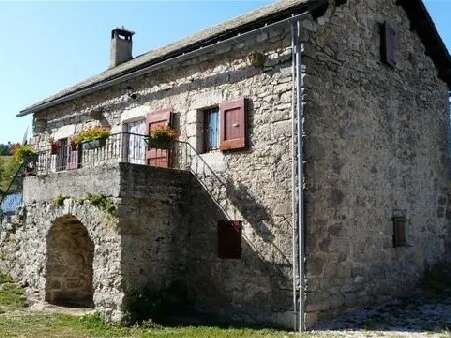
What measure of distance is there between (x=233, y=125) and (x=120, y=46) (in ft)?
30.3

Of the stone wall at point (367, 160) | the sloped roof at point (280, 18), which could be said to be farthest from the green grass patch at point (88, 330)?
the sloped roof at point (280, 18)

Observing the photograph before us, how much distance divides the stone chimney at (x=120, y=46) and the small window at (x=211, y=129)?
784 centimetres

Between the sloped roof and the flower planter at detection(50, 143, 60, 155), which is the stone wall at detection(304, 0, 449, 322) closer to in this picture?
the sloped roof

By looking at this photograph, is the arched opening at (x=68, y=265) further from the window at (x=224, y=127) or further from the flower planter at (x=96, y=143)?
the window at (x=224, y=127)

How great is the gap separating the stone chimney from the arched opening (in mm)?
7651

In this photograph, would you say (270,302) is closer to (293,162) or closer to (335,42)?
(293,162)

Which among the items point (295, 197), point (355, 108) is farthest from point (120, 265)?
point (355, 108)

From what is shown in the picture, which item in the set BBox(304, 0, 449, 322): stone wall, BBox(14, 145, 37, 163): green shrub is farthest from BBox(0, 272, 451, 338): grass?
BBox(14, 145, 37, 163): green shrub

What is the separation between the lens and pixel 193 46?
417 inches

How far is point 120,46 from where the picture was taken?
17.4m

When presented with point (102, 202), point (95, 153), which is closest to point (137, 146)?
point (95, 153)

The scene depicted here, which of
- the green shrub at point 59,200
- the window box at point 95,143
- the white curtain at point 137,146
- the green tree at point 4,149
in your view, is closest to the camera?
the green shrub at point 59,200

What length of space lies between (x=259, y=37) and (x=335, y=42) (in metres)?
1.50

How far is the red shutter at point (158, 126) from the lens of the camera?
36.1 ft
